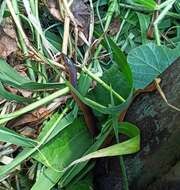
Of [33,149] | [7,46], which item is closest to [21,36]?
[7,46]

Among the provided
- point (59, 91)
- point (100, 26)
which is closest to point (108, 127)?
point (59, 91)

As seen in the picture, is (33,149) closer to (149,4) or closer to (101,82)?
(101,82)

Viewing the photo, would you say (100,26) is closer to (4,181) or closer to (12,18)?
(12,18)

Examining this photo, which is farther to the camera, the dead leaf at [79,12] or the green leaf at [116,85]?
the dead leaf at [79,12]

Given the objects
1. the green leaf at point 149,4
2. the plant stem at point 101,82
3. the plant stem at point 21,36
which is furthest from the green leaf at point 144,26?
the plant stem at point 21,36

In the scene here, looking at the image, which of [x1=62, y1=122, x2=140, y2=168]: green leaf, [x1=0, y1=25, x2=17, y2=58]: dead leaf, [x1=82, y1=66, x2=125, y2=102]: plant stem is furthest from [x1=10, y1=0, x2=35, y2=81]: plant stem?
[x1=62, y1=122, x2=140, y2=168]: green leaf

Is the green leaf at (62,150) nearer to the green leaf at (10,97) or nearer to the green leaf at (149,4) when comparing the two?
the green leaf at (10,97)
